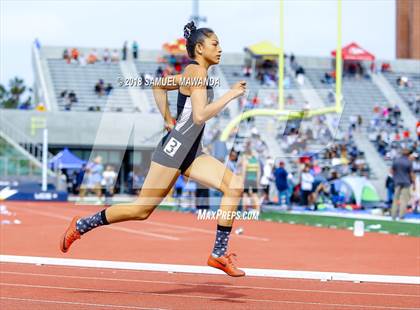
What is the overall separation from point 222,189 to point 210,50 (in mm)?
1074

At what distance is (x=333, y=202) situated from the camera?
26.0 meters

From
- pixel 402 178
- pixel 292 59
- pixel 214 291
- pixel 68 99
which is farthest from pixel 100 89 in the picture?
pixel 214 291

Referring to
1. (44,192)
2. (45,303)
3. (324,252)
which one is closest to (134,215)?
(45,303)

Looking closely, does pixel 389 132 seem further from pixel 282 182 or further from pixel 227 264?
pixel 227 264

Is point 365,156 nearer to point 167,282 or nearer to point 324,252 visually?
point 324,252

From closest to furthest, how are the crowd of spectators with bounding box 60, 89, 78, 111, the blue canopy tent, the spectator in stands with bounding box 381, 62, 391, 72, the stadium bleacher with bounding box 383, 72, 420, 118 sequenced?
the blue canopy tent, the crowd of spectators with bounding box 60, 89, 78, 111, the stadium bleacher with bounding box 383, 72, 420, 118, the spectator in stands with bounding box 381, 62, 391, 72

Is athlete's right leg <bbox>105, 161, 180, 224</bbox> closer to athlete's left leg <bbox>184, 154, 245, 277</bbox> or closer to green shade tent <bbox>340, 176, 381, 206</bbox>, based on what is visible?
athlete's left leg <bbox>184, 154, 245, 277</bbox>

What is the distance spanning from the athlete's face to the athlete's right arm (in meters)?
0.20

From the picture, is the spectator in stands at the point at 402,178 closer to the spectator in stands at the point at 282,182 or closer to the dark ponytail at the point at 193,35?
the spectator in stands at the point at 282,182

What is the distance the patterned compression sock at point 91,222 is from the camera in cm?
706

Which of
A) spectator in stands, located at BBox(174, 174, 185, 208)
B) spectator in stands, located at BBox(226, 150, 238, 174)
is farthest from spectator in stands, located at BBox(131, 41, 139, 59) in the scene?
spectator in stands, located at BBox(226, 150, 238, 174)

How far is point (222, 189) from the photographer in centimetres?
671

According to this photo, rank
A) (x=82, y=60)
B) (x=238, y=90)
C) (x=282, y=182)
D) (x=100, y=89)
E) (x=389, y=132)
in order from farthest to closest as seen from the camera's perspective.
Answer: (x=82, y=60), (x=100, y=89), (x=389, y=132), (x=282, y=182), (x=238, y=90)

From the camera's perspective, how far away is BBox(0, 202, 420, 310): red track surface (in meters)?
7.00
